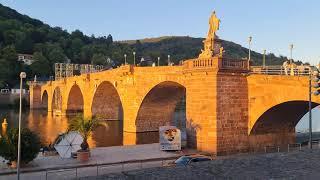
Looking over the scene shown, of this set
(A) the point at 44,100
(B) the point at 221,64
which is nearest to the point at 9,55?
(A) the point at 44,100

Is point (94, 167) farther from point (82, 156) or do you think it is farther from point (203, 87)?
point (203, 87)

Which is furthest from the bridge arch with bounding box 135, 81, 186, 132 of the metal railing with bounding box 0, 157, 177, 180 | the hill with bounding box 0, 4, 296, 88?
the hill with bounding box 0, 4, 296, 88

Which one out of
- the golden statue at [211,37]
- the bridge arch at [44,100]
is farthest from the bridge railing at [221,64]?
the bridge arch at [44,100]

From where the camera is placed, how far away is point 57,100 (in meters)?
98.4

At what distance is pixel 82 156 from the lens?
27.0 m

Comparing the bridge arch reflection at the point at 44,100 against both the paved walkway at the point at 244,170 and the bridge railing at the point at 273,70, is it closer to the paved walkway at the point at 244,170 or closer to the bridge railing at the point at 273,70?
the bridge railing at the point at 273,70

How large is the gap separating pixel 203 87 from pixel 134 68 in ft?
59.8

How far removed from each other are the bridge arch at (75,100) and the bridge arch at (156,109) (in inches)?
1659

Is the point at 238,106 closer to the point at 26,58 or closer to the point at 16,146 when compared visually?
the point at 16,146

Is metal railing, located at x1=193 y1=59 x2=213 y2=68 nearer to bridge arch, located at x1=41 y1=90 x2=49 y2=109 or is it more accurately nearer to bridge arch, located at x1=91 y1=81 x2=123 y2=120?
bridge arch, located at x1=91 y1=81 x2=123 y2=120

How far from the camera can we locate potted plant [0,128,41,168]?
24562 mm

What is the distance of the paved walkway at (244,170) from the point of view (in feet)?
33.0

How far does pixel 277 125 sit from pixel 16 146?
20089 mm

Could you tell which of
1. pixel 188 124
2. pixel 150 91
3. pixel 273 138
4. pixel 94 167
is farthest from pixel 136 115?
pixel 94 167
